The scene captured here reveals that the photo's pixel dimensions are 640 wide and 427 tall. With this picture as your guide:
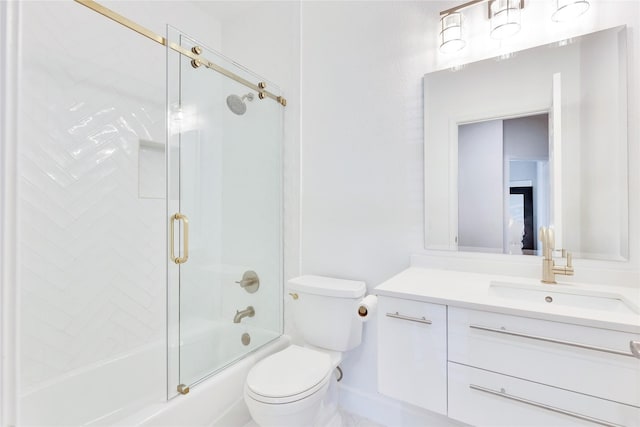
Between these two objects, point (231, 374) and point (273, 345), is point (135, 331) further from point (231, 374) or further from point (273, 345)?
point (273, 345)

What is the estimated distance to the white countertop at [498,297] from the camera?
0.86m

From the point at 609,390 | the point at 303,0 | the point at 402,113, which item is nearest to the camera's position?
the point at 609,390

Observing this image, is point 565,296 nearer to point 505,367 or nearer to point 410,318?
point 505,367

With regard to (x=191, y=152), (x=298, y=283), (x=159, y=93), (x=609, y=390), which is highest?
(x=159, y=93)

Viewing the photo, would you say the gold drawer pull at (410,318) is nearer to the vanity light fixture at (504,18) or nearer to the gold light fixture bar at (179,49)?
the vanity light fixture at (504,18)

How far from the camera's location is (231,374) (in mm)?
1548

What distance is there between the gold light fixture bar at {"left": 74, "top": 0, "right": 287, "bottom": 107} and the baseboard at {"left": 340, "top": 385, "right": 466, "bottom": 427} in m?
1.90

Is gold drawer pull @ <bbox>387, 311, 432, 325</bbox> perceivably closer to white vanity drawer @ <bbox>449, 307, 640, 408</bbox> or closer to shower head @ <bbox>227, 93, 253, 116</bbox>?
A: white vanity drawer @ <bbox>449, 307, 640, 408</bbox>

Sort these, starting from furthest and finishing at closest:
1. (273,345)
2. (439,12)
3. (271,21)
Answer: (271,21) < (273,345) < (439,12)

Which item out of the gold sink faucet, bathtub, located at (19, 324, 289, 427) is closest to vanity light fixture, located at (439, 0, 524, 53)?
the gold sink faucet

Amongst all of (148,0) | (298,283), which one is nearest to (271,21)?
(148,0)

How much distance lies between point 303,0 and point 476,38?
1.19 m

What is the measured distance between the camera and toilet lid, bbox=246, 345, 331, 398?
1.25 metres

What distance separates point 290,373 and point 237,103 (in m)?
1.46
